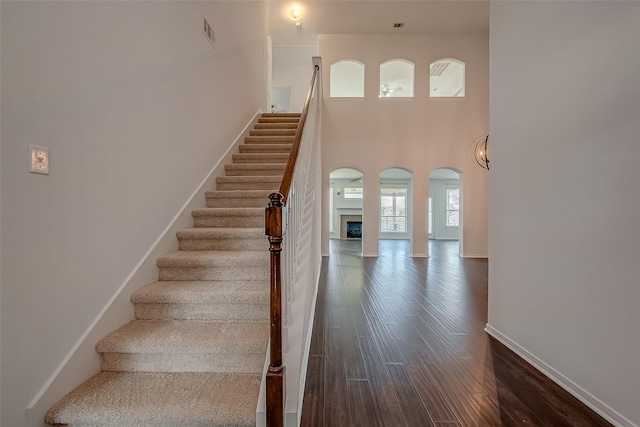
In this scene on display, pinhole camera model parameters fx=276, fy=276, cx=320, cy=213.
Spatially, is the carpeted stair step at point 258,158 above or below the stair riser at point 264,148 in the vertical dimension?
below

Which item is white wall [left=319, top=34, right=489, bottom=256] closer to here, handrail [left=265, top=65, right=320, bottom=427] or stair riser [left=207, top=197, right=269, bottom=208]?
stair riser [left=207, top=197, right=269, bottom=208]

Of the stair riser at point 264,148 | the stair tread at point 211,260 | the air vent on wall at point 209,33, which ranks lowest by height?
the stair tread at point 211,260

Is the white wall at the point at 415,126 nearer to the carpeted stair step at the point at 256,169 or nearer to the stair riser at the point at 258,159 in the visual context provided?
the stair riser at the point at 258,159

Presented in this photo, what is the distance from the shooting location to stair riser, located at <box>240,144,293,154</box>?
4.04 m

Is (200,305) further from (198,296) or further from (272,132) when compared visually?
(272,132)

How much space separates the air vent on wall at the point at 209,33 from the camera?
10.2 feet

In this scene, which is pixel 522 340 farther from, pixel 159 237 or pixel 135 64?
pixel 135 64

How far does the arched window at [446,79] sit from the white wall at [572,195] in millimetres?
5664

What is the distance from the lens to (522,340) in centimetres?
211

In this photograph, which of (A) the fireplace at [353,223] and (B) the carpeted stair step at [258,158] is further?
(A) the fireplace at [353,223]

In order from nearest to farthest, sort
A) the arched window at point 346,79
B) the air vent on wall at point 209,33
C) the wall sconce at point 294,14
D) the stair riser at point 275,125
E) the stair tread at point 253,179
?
the air vent on wall at point 209,33, the stair tread at point 253,179, the stair riser at point 275,125, the wall sconce at point 294,14, the arched window at point 346,79

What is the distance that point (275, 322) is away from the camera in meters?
1.30

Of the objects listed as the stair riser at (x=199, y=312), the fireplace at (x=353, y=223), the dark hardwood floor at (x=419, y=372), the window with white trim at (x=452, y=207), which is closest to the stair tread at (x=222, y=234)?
the stair riser at (x=199, y=312)

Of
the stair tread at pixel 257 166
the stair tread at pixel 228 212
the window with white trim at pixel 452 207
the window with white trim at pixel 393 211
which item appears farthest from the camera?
the window with white trim at pixel 393 211
